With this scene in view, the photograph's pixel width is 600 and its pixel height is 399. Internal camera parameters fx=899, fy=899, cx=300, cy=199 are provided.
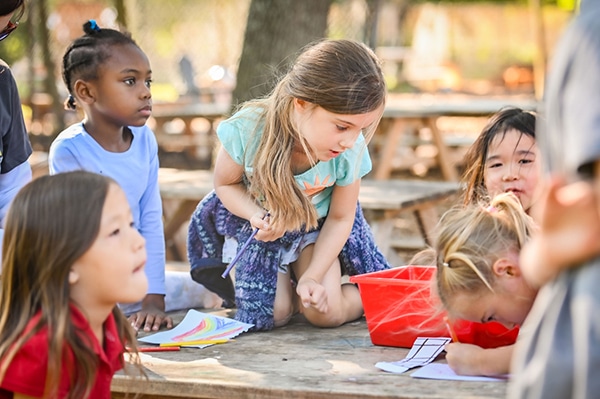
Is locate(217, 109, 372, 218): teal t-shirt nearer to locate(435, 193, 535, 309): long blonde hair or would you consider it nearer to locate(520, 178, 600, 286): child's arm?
locate(435, 193, 535, 309): long blonde hair

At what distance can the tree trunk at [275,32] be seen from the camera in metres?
5.46

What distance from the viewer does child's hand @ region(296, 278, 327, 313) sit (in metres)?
2.71

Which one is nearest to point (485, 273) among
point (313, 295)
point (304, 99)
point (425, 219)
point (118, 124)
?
point (313, 295)

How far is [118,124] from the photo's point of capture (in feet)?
10.4

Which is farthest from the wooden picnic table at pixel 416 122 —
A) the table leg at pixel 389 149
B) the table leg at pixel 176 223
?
the table leg at pixel 176 223

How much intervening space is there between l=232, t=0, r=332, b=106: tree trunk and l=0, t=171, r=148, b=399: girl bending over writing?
137 inches

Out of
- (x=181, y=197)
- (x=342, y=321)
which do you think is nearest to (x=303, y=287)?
(x=342, y=321)

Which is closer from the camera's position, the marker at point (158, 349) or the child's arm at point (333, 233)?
the marker at point (158, 349)

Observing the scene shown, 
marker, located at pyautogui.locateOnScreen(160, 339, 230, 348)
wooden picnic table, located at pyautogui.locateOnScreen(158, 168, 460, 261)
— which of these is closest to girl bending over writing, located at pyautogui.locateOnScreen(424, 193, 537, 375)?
marker, located at pyautogui.locateOnScreen(160, 339, 230, 348)

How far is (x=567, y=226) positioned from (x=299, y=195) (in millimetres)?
1361

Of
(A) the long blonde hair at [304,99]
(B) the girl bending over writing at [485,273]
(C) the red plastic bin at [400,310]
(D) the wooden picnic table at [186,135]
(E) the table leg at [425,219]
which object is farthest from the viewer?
(D) the wooden picnic table at [186,135]

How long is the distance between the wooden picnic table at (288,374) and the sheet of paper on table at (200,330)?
0.16 feet

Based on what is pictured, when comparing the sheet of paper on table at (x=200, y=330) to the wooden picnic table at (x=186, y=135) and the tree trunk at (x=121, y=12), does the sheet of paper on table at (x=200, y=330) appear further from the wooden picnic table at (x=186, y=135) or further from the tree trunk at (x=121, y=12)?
the wooden picnic table at (x=186, y=135)

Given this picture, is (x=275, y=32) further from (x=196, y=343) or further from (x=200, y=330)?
(x=196, y=343)
